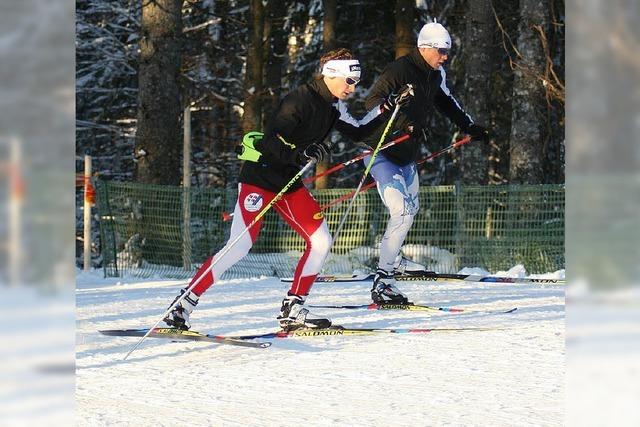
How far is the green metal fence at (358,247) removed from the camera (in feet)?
46.2

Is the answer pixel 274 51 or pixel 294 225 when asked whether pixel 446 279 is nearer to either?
pixel 294 225

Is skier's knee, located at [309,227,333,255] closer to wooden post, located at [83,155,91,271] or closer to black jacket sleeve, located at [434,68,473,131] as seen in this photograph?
black jacket sleeve, located at [434,68,473,131]

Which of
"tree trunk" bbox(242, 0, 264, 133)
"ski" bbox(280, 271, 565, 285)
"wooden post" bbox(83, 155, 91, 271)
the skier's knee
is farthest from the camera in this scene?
"tree trunk" bbox(242, 0, 264, 133)

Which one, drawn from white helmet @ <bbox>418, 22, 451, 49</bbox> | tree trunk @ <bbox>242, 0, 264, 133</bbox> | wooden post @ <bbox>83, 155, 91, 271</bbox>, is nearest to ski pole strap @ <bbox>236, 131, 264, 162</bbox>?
white helmet @ <bbox>418, 22, 451, 49</bbox>

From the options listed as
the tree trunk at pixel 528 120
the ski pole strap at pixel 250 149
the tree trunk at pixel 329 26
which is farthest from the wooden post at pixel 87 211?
the tree trunk at pixel 329 26

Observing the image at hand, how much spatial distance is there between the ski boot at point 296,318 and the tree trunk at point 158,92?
8.87m

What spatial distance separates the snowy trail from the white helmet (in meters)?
2.08

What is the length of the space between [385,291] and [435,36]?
203 cm

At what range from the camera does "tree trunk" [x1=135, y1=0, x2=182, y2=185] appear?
15602mm
